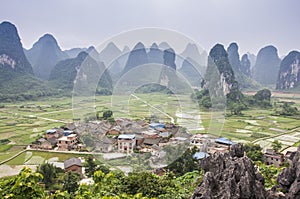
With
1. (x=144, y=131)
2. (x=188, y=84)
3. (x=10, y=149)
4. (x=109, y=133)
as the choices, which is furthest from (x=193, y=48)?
(x=10, y=149)

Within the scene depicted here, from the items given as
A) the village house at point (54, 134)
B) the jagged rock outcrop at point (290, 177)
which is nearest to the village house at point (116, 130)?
the jagged rock outcrop at point (290, 177)

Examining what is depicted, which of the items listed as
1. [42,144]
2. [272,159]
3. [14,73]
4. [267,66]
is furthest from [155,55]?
[267,66]

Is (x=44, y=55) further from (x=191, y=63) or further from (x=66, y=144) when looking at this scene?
(x=191, y=63)

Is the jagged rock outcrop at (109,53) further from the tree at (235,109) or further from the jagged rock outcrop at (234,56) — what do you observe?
the jagged rock outcrop at (234,56)

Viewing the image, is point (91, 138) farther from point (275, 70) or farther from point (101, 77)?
point (275, 70)

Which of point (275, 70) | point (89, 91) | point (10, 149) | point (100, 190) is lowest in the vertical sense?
point (10, 149)

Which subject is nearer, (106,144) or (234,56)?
(106,144)
